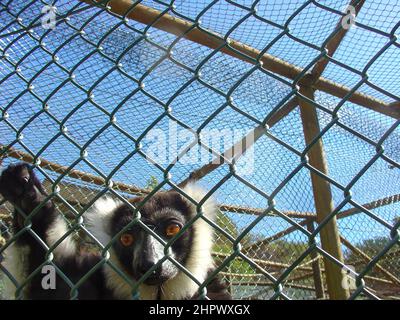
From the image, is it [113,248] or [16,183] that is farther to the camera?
[113,248]

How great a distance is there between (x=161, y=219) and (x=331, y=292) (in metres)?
1.39

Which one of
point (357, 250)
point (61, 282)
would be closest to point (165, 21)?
point (61, 282)

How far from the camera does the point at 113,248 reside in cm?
294

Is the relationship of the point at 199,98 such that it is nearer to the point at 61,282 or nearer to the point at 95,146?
the point at 95,146

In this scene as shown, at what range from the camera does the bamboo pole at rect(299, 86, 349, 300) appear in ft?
10.3

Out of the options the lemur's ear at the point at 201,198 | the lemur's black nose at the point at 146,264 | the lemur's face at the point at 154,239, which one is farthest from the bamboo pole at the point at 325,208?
the lemur's black nose at the point at 146,264

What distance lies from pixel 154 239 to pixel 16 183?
812mm

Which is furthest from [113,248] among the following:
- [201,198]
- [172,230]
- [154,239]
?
[201,198]

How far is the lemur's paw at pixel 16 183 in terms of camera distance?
2.27 m

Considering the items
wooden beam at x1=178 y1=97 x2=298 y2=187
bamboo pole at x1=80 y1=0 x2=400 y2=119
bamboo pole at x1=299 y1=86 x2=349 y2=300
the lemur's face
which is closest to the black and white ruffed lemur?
the lemur's face

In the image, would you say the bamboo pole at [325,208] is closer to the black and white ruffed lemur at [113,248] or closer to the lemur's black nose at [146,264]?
the black and white ruffed lemur at [113,248]

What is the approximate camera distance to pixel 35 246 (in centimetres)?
257

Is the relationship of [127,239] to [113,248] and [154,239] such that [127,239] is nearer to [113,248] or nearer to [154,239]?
[113,248]

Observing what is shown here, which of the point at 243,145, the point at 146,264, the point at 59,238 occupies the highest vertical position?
the point at 243,145
